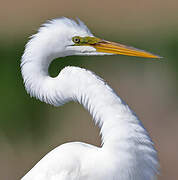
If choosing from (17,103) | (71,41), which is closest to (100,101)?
(71,41)

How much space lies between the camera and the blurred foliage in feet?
29.6

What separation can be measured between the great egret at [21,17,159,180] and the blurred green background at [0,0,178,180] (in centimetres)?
484

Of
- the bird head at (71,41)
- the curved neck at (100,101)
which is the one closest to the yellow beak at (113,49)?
the bird head at (71,41)

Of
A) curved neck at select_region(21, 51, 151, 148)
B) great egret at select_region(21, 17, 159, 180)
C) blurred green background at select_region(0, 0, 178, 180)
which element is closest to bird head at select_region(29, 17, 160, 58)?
great egret at select_region(21, 17, 159, 180)

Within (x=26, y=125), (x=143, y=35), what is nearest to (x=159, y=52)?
(x=143, y=35)

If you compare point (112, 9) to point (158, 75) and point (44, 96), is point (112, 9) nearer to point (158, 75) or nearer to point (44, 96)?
point (158, 75)

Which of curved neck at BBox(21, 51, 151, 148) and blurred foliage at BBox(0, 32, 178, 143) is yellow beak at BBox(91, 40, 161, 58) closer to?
curved neck at BBox(21, 51, 151, 148)

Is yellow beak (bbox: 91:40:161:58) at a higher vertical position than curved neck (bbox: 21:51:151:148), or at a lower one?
higher

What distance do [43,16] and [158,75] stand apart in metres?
3.51

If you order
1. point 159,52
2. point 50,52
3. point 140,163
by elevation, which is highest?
point 50,52

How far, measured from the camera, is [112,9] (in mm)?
14750

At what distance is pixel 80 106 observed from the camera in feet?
33.2

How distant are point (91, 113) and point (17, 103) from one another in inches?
228

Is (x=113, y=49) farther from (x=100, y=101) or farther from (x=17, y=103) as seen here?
(x=17, y=103)
